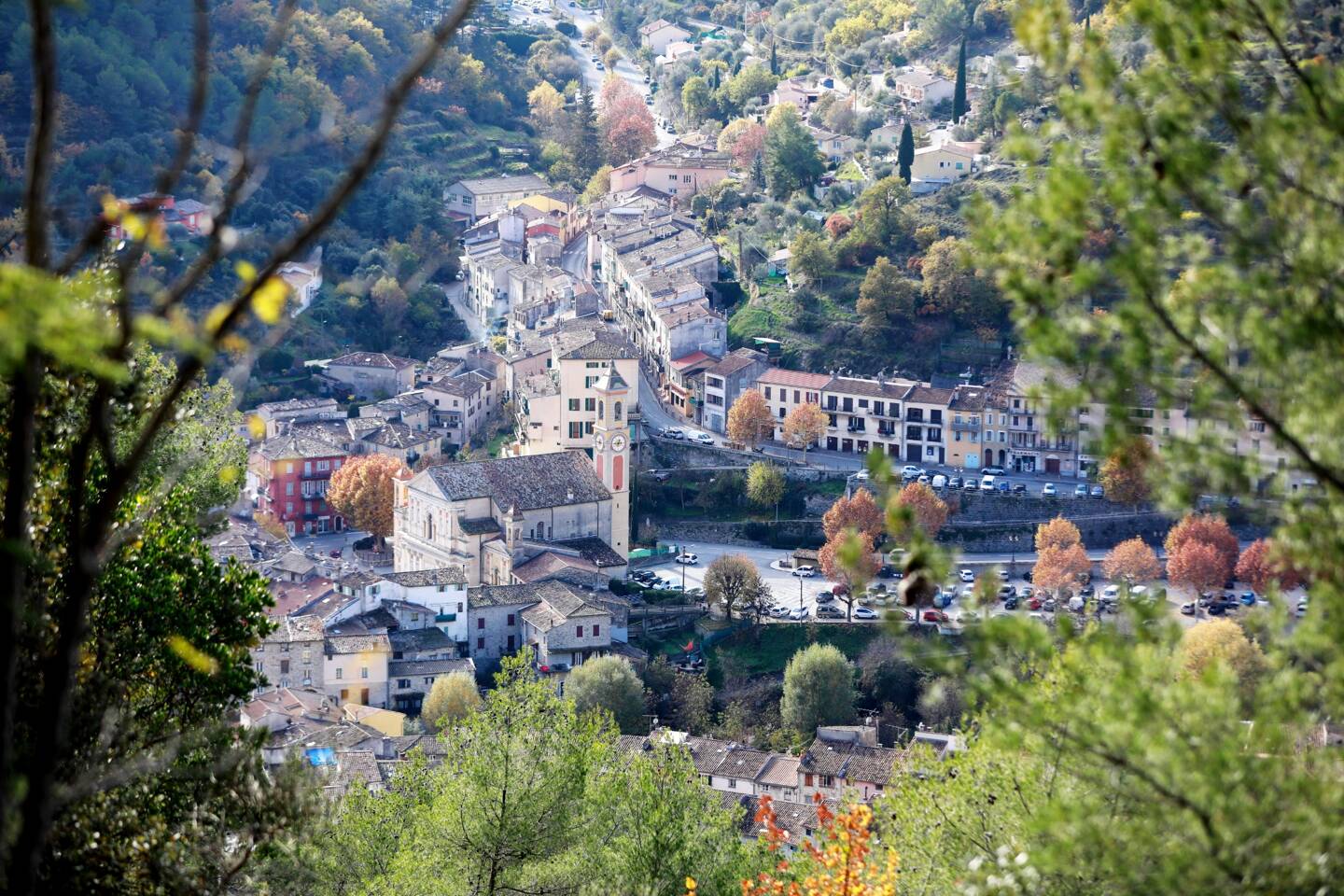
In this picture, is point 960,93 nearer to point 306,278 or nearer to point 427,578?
point 306,278

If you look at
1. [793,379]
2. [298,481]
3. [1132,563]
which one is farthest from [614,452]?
[1132,563]

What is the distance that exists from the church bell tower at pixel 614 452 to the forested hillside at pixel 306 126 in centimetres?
1099

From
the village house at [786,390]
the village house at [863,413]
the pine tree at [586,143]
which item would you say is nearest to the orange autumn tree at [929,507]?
the village house at [863,413]

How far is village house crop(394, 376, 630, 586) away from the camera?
1526 inches

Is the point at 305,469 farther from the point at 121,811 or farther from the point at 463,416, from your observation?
the point at 121,811

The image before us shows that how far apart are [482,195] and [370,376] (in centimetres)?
1487

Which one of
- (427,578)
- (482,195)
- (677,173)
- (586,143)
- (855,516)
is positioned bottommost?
(427,578)

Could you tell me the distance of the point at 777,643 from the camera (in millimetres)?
38094

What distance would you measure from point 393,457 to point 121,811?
1429 inches

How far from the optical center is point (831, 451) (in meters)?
46.8

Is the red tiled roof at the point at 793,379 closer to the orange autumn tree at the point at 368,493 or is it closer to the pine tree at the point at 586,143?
the orange autumn tree at the point at 368,493

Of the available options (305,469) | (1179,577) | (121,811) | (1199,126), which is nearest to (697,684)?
(1179,577)

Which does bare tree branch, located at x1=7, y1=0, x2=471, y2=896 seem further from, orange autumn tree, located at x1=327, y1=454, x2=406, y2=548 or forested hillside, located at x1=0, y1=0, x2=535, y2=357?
forested hillside, located at x1=0, y1=0, x2=535, y2=357

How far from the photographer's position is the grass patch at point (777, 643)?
123 feet
